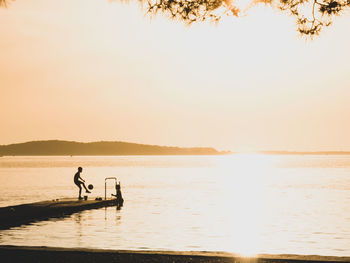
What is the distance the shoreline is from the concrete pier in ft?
53.0

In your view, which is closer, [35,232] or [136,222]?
[35,232]

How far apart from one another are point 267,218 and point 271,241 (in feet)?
37.7

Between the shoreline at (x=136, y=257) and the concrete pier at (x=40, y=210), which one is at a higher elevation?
the shoreline at (x=136, y=257)

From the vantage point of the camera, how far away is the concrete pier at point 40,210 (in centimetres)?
2801

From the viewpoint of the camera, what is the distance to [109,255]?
37.4ft

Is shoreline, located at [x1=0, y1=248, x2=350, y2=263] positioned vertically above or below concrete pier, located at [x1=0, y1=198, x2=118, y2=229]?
above

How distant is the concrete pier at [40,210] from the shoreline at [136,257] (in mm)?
16140

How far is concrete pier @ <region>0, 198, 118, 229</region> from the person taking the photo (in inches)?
1103

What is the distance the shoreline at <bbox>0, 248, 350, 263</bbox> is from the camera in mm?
10875

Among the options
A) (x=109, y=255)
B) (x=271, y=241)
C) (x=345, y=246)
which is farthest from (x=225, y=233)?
(x=109, y=255)

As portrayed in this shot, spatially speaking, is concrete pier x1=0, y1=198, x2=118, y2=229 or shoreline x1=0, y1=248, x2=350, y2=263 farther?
concrete pier x1=0, y1=198, x2=118, y2=229

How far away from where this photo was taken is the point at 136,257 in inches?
444

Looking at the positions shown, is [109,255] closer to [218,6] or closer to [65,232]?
[218,6]

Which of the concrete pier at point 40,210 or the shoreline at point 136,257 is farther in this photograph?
the concrete pier at point 40,210
